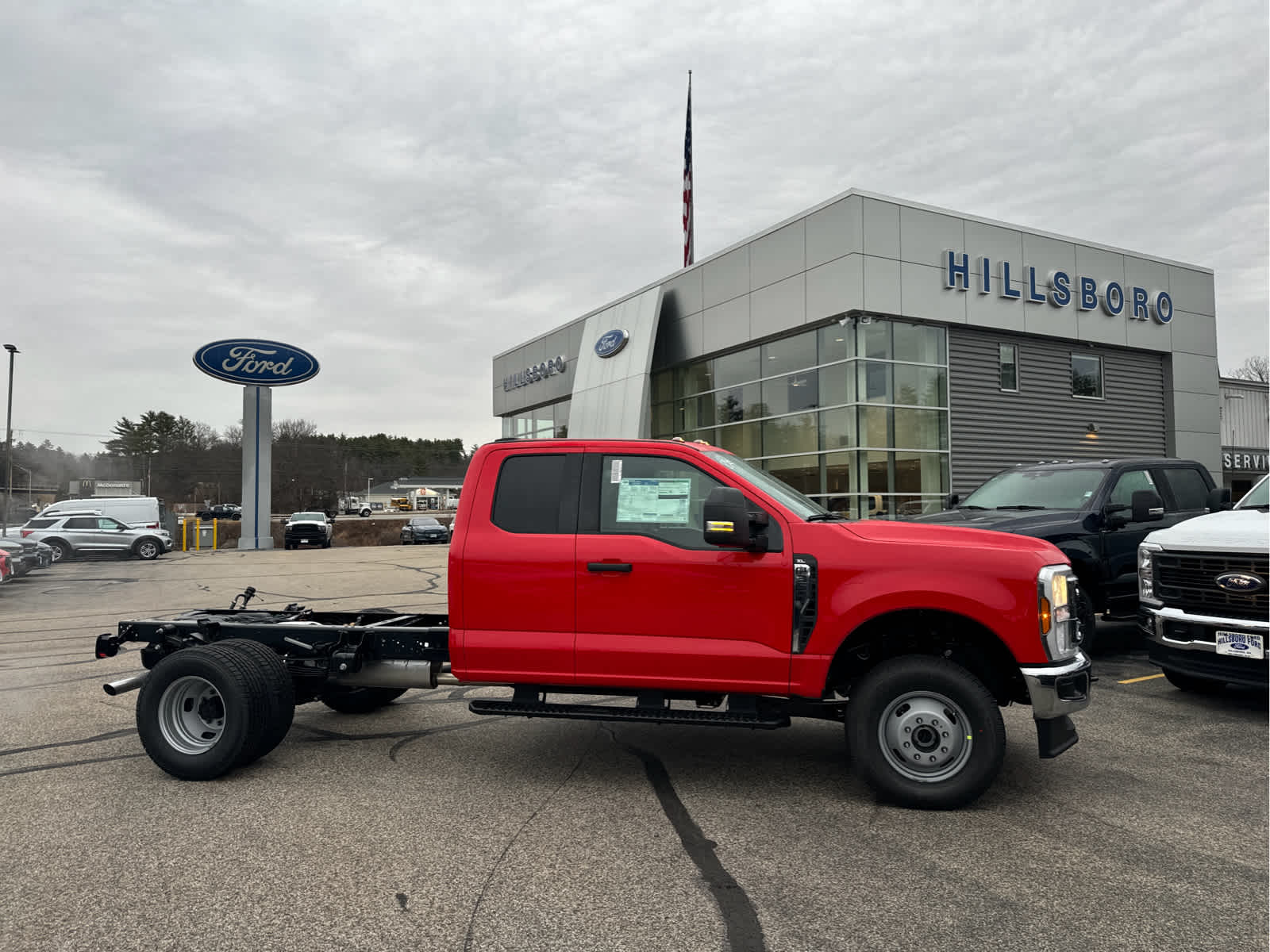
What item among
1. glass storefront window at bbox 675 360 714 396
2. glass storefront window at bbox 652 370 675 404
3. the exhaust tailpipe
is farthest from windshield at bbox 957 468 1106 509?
glass storefront window at bbox 652 370 675 404

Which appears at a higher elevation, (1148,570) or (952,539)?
(952,539)

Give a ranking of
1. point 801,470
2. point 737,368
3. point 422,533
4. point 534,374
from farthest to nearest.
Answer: point 422,533, point 534,374, point 737,368, point 801,470

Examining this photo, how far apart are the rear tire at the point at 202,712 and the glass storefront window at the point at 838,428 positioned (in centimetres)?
1644

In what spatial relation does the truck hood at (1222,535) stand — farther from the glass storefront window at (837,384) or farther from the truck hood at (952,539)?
the glass storefront window at (837,384)

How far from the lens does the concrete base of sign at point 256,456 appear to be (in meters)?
30.5

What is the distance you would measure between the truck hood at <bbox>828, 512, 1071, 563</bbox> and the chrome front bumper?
1.82ft

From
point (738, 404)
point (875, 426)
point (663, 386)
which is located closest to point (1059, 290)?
point (875, 426)

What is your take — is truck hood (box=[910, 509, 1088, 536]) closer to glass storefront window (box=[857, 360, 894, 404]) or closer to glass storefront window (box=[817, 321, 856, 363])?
glass storefront window (box=[857, 360, 894, 404])

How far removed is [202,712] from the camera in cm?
506

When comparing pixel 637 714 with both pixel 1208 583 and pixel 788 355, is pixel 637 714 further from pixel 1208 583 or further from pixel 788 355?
pixel 788 355

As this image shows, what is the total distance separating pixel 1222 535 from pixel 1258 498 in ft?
6.32

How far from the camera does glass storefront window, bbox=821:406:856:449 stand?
1956 cm

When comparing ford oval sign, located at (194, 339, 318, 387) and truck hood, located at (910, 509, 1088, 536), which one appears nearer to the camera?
truck hood, located at (910, 509, 1088, 536)

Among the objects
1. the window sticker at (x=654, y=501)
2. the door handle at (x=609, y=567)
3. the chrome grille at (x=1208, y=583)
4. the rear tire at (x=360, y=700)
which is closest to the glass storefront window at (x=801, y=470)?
the chrome grille at (x=1208, y=583)
